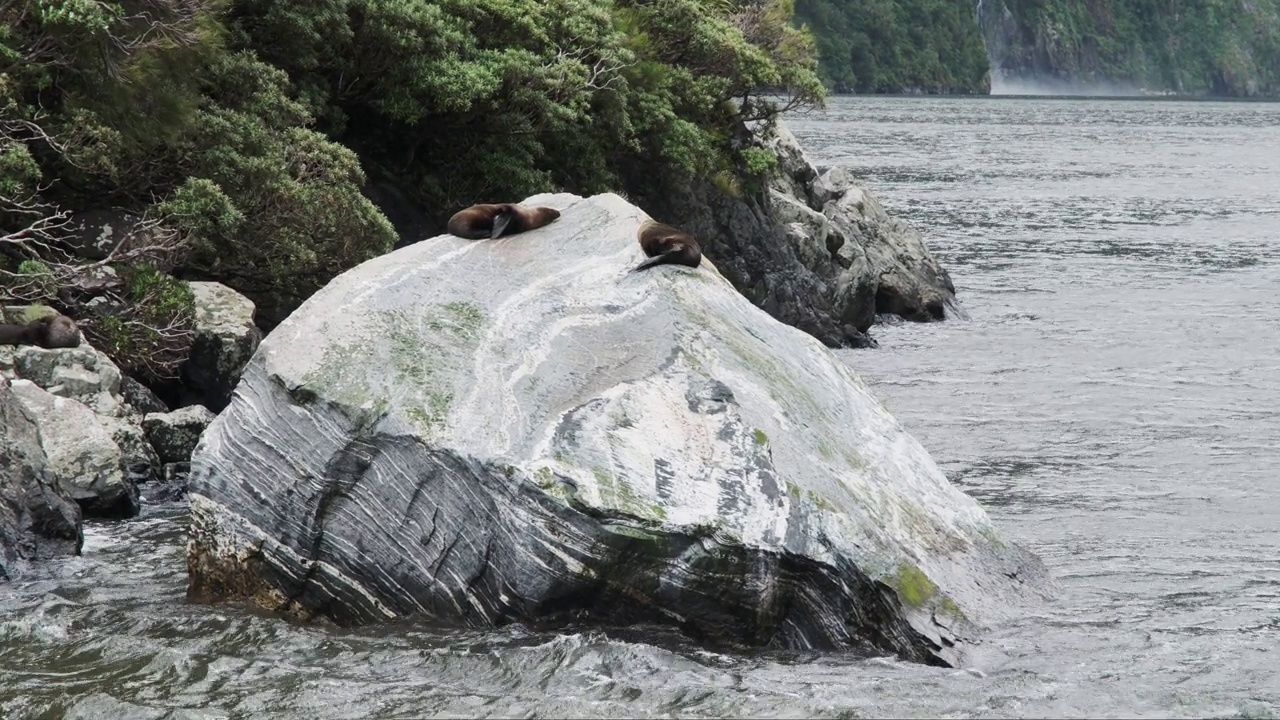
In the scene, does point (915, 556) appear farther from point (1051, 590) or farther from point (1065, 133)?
point (1065, 133)

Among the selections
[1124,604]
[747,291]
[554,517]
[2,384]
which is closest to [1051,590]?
[1124,604]

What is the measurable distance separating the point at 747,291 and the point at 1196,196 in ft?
93.5

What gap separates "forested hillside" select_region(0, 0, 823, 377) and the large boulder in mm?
5080

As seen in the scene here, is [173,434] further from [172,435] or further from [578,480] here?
[578,480]

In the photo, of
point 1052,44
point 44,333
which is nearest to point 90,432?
point 44,333

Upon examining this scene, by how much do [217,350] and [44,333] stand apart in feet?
6.24

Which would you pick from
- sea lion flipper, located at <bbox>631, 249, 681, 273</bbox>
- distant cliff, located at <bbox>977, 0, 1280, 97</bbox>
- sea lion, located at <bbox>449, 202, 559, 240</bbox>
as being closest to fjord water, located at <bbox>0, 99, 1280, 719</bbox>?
sea lion flipper, located at <bbox>631, 249, 681, 273</bbox>

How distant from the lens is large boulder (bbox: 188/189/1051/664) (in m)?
8.84

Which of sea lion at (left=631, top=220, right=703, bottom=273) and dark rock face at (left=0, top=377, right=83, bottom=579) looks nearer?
dark rock face at (left=0, top=377, right=83, bottom=579)

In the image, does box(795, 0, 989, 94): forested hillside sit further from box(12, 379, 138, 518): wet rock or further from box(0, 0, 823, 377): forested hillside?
box(12, 379, 138, 518): wet rock

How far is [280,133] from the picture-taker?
17453 mm

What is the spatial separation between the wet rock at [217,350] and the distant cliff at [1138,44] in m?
152

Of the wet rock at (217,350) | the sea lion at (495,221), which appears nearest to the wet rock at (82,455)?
the wet rock at (217,350)

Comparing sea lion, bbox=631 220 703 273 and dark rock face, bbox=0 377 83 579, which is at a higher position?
sea lion, bbox=631 220 703 273
